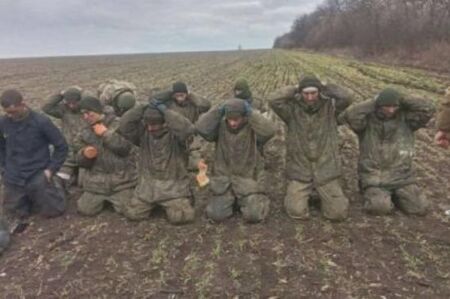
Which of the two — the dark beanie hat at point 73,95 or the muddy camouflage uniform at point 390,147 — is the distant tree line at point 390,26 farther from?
the dark beanie hat at point 73,95

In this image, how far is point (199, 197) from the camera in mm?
7777

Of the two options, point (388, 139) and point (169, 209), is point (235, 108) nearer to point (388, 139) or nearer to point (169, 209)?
point (169, 209)

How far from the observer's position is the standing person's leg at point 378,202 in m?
6.88

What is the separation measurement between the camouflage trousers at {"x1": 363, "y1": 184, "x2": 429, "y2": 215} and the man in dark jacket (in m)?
3.51

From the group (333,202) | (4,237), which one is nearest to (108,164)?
(4,237)

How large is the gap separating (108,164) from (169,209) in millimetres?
999

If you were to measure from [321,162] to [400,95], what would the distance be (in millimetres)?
1190

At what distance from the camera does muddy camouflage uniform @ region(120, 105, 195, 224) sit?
688cm

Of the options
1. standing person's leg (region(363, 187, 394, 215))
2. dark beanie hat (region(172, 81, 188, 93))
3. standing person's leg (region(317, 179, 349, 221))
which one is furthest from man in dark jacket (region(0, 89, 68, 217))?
standing person's leg (region(363, 187, 394, 215))

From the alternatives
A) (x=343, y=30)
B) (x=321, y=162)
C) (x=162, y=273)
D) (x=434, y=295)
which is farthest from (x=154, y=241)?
(x=343, y=30)

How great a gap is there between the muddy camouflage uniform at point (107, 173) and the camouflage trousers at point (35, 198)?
28 centimetres

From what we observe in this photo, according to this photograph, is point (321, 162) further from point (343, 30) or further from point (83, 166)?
point (343, 30)

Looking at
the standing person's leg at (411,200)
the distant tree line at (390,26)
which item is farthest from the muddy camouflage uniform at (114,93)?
the distant tree line at (390,26)

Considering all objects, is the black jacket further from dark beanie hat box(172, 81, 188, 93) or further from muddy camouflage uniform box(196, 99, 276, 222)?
dark beanie hat box(172, 81, 188, 93)
